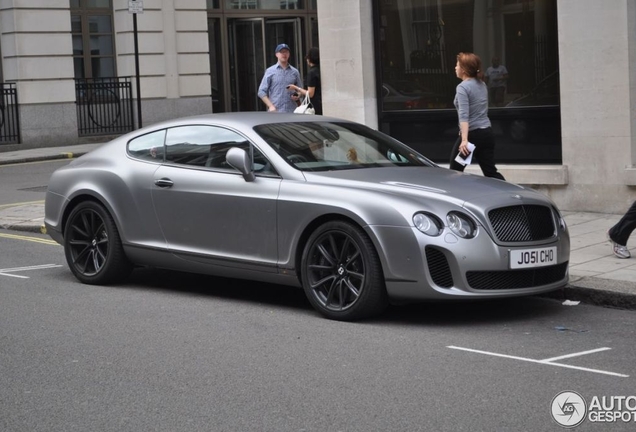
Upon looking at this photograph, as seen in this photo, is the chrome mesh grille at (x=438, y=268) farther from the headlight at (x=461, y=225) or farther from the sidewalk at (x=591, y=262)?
the sidewalk at (x=591, y=262)

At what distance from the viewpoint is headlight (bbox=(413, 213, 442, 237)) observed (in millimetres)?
7539

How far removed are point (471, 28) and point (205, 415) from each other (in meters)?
9.37

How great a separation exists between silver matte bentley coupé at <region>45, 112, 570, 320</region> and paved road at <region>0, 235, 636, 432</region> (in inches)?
11.7

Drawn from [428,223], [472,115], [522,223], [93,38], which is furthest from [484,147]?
[93,38]

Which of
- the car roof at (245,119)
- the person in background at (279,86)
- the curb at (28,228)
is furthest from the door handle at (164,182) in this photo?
the person in background at (279,86)

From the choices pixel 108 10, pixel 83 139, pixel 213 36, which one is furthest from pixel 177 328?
pixel 213 36

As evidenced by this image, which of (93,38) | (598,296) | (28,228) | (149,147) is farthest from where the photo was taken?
(93,38)

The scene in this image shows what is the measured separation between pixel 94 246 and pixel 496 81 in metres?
6.09

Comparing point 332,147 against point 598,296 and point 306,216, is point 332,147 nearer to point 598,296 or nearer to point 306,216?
point 306,216

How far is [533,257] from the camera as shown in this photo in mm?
7805

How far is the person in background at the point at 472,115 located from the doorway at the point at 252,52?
2008 cm

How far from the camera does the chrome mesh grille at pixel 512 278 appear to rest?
7.59 metres

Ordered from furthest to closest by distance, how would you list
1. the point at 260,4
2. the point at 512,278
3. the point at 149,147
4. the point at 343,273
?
1. the point at 260,4
2. the point at 149,147
3. the point at 343,273
4. the point at 512,278

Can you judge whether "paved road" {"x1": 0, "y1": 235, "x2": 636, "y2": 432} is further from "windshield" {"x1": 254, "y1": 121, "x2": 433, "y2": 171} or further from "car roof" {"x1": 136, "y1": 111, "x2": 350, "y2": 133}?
"car roof" {"x1": 136, "y1": 111, "x2": 350, "y2": 133}
